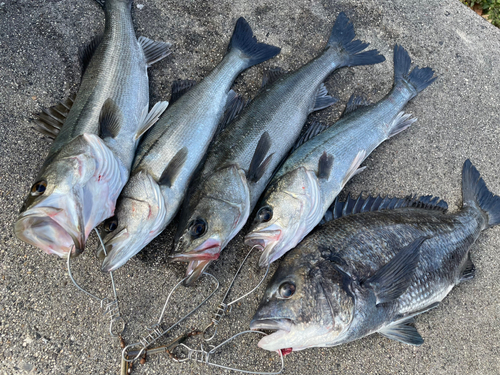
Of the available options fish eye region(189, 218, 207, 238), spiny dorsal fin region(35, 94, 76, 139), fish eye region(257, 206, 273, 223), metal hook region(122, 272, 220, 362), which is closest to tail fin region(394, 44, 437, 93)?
fish eye region(257, 206, 273, 223)

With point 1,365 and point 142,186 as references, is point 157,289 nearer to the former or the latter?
point 142,186

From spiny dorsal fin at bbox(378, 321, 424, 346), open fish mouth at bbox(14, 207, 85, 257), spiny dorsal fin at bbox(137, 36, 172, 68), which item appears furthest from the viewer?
spiny dorsal fin at bbox(137, 36, 172, 68)

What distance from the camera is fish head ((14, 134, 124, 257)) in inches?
76.3

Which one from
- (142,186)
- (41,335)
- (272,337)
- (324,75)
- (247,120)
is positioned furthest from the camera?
(324,75)

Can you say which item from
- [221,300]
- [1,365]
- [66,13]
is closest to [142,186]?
[221,300]

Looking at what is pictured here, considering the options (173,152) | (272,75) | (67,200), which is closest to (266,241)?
(173,152)

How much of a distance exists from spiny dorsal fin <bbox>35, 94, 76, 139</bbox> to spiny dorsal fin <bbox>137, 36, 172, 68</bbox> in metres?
0.82

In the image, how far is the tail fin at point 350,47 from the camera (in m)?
3.11

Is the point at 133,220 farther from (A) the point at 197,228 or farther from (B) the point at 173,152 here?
(B) the point at 173,152

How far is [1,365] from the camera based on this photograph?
2.37 meters

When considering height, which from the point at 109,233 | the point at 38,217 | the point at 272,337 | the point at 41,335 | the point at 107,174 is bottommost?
the point at 41,335

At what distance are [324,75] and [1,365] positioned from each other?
3.41m

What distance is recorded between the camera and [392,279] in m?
2.26

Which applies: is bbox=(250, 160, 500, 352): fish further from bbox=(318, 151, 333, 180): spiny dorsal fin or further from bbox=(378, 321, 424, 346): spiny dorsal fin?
bbox=(318, 151, 333, 180): spiny dorsal fin
